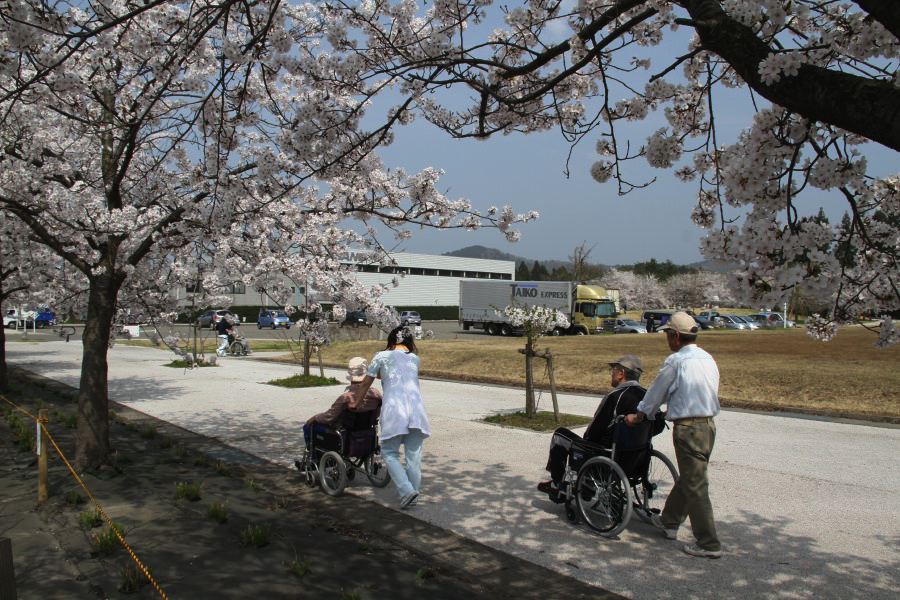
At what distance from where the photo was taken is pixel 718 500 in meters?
6.72

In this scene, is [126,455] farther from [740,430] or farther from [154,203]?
[740,430]

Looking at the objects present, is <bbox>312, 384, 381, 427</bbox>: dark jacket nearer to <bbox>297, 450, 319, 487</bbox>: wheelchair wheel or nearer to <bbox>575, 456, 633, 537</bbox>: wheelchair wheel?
<bbox>297, 450, 319, 487</bbox>: wheelchair wheel

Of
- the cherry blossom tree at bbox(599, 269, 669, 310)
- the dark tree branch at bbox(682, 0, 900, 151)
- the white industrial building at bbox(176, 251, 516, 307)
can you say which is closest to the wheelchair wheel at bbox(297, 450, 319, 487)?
the dark tree branch at bbox(682, 0, 900, 151)

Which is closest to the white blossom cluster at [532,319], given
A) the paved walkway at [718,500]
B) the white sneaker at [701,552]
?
the paved walkway at [718,500]

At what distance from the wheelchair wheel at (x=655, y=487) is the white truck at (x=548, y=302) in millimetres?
33886

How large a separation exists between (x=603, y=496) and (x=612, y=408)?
0.72m

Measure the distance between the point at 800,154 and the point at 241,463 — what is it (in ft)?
23.2

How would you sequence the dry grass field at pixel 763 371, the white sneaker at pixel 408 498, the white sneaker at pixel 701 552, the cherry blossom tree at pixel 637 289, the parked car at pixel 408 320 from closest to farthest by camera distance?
the white sneaker at pixel 701 552, the white sneaker at pixel 408 498, the parked car at pixel 408 320, the dry grass field at pixel 763 371, the cherry blossom tree at pixel 637 289

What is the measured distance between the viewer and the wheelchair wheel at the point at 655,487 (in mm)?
5934

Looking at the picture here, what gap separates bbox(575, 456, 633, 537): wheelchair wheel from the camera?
5.50 metres

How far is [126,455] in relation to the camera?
8883 millimetres

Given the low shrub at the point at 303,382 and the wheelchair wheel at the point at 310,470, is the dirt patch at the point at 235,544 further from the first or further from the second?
the low shrub at the point at 303,382

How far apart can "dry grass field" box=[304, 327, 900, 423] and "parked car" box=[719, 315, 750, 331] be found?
2798 centimetres

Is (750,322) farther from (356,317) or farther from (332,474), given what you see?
(332,474)
